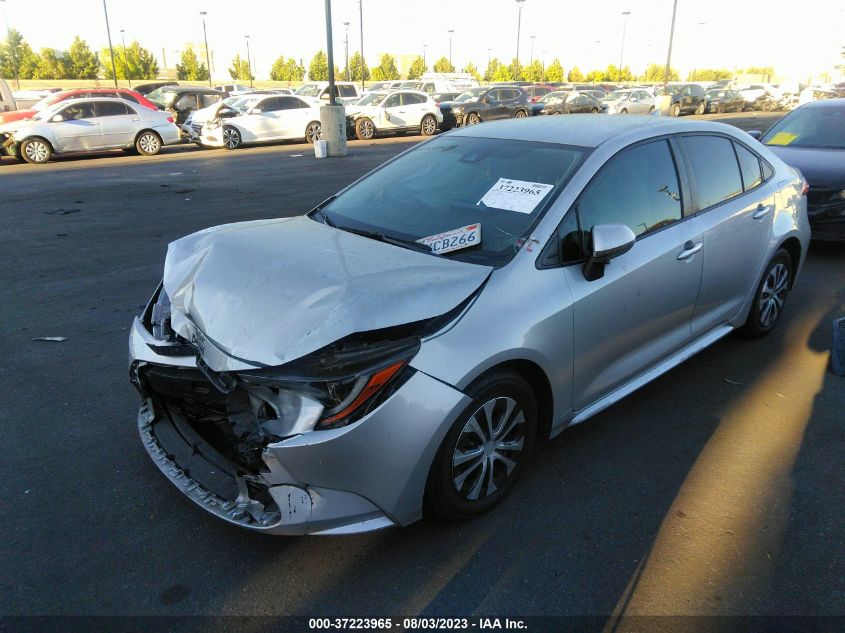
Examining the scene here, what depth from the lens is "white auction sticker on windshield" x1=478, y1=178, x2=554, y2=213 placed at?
10.5 ft

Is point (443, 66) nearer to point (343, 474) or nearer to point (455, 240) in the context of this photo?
point (455, 240)

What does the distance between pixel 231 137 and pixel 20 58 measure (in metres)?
61.7

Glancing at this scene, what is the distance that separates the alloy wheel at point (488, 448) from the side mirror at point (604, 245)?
0.76 meters

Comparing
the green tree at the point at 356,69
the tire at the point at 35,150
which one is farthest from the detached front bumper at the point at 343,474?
the green tree at the point at 356,69

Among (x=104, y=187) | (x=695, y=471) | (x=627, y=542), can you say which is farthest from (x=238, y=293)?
(x=104, y=187)

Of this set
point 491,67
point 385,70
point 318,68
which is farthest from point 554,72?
point 318,68

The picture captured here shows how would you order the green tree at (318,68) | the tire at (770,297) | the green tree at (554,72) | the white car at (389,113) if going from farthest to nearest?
the green tree at (554,72) → the green tree at (318,68) → the white car at (389,113) → the tire at (770,297)

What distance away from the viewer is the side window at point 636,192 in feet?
10.6

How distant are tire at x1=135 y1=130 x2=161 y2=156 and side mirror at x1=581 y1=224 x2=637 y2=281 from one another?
17569 millimetres

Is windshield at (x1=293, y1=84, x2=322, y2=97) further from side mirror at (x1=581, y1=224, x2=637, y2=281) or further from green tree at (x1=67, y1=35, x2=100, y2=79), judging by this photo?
green tree at (x1=67, y1=35, x2=100, y2=79)

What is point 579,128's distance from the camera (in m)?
3.68

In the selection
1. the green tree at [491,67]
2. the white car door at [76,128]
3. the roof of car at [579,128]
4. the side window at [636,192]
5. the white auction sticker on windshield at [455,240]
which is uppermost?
the green tree at [491,67]

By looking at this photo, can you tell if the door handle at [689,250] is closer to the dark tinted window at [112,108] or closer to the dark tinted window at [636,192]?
the dark tinted window at [636,192]

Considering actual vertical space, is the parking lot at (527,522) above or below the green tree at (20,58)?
below
